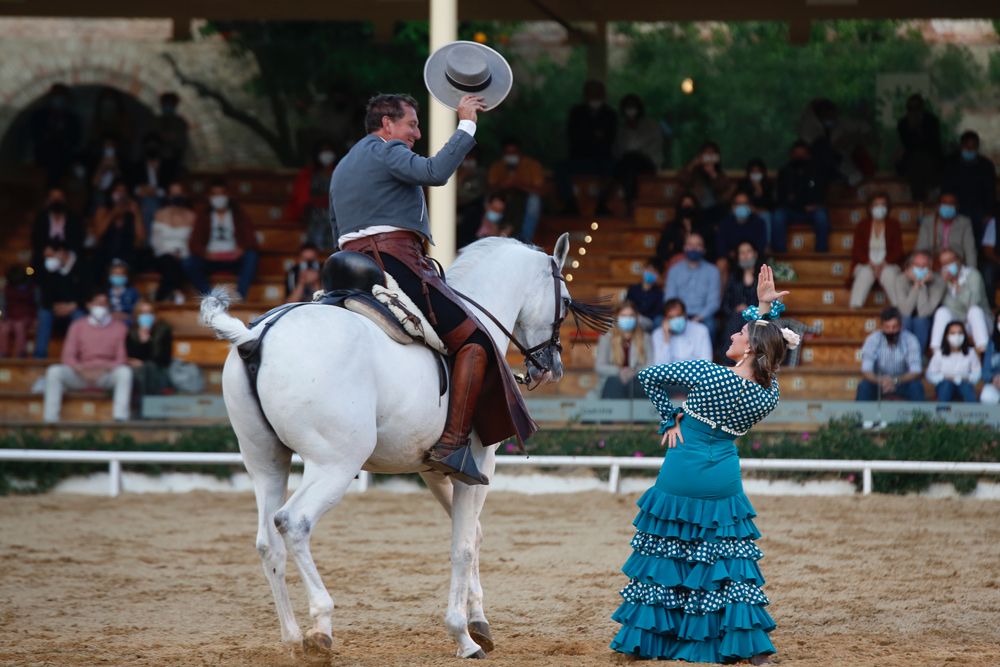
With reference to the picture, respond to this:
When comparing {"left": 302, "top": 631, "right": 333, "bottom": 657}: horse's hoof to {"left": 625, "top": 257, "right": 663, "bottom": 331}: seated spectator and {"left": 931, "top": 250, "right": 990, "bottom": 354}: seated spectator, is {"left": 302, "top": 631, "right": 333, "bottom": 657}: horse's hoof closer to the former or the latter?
{"left": 625, "top": 257, "right": 663, "bottom": 331}: seated spectator

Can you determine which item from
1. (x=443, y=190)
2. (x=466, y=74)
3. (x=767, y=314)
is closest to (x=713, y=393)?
(x=767, y=314)

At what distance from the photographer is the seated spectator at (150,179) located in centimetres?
1855

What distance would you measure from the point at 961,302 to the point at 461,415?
911 centimetres

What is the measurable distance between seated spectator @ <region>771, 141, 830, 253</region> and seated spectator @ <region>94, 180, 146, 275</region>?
7.77 metres

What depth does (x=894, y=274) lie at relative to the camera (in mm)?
15523

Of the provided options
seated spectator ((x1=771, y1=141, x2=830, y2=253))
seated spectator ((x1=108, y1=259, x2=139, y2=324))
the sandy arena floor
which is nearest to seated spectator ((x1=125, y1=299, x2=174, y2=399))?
the sandy arena floor

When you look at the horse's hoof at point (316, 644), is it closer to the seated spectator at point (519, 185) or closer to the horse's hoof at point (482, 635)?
A: the horse's hoof at point (482, 635)

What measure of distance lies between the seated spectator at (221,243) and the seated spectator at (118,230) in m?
0.80

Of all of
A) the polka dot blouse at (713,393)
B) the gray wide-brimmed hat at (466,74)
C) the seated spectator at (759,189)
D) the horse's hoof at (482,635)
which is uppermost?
the seated spectator at (759,189)

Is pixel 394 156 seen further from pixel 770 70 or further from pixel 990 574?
pixel 770 70

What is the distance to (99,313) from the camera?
47.7 ft

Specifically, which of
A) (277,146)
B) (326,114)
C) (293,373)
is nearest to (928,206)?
(326,114)

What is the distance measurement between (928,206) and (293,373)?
518 inches

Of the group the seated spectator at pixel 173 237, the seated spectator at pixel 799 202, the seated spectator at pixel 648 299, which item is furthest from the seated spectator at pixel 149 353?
the seated spectator at pixel 799 202
